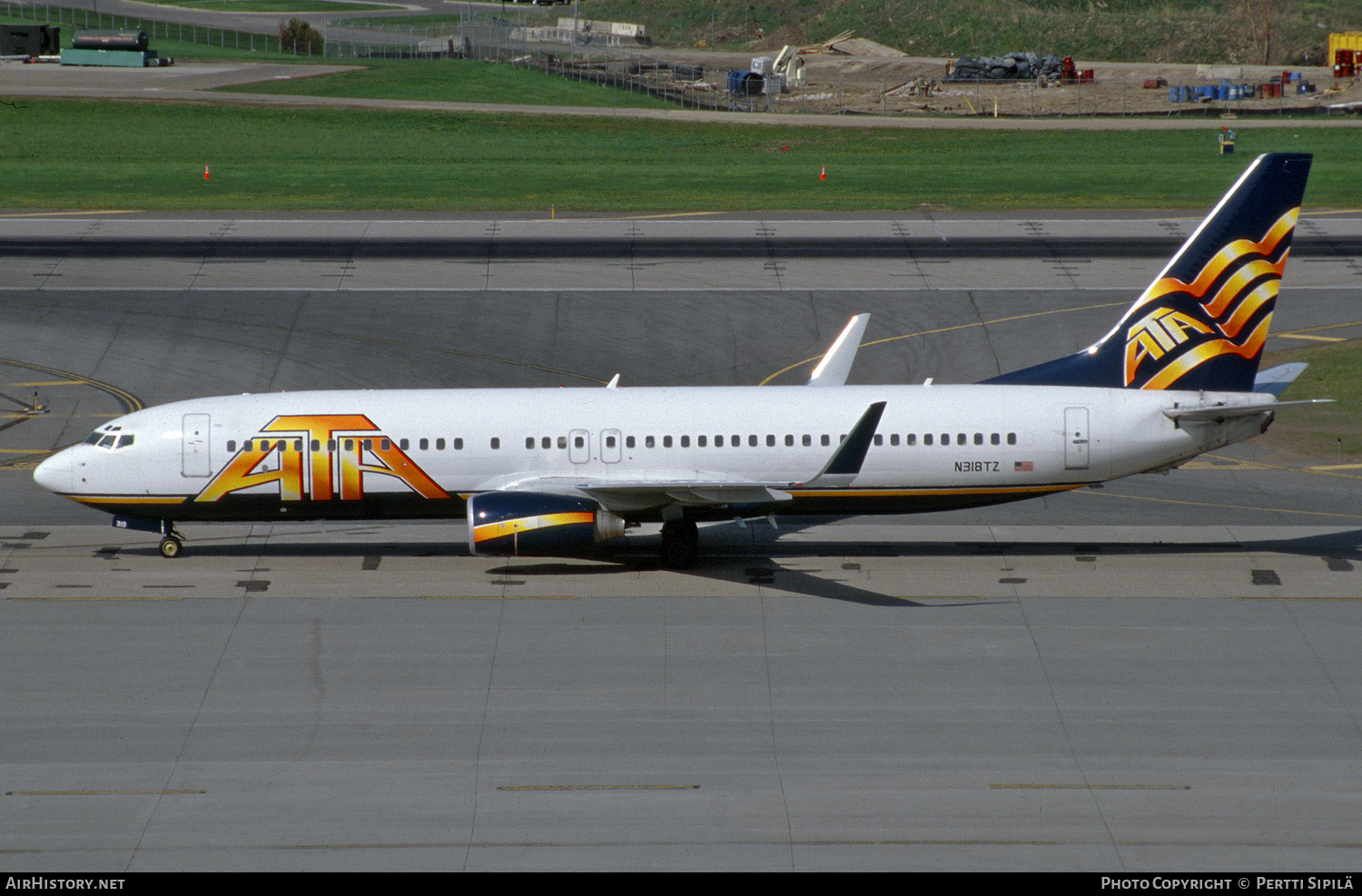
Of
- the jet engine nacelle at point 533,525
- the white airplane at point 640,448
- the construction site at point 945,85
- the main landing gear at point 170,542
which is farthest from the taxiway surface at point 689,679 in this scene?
the construction site at point 945,85

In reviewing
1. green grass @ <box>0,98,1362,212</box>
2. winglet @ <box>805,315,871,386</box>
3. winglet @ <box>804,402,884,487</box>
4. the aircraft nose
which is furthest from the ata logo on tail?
green grass @ <box>0,98,1362,212</box>

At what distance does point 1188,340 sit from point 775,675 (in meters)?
14.3

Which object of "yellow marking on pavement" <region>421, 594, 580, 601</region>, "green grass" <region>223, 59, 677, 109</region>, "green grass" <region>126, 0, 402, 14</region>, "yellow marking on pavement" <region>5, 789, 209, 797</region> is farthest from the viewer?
"green grass" <region>126, 0, 402, 14</region>

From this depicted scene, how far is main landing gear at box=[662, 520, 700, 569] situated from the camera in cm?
3269

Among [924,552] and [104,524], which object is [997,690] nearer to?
[924,552]

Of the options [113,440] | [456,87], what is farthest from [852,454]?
[456,87]

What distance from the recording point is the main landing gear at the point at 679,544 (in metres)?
32.7

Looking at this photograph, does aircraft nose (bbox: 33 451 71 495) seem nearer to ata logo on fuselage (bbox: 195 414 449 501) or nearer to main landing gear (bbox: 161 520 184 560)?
main landing gear (bbox: 161 520 184 560)

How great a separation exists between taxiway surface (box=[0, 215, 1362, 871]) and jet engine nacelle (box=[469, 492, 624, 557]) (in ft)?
3.97

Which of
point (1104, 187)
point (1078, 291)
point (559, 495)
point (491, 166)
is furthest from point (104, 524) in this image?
point (1104, 187)

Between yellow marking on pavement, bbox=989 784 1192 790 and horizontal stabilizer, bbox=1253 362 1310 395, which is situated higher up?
horizontal stabilizer, bbox=1253 362 1310 395

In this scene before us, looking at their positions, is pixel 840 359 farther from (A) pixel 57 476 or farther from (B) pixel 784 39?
(B) pixel 784 39

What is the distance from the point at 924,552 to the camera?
34250 mm

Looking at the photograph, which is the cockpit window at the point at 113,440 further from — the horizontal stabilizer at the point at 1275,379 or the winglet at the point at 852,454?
the horizontal stabilizer at the point at 1275,379
